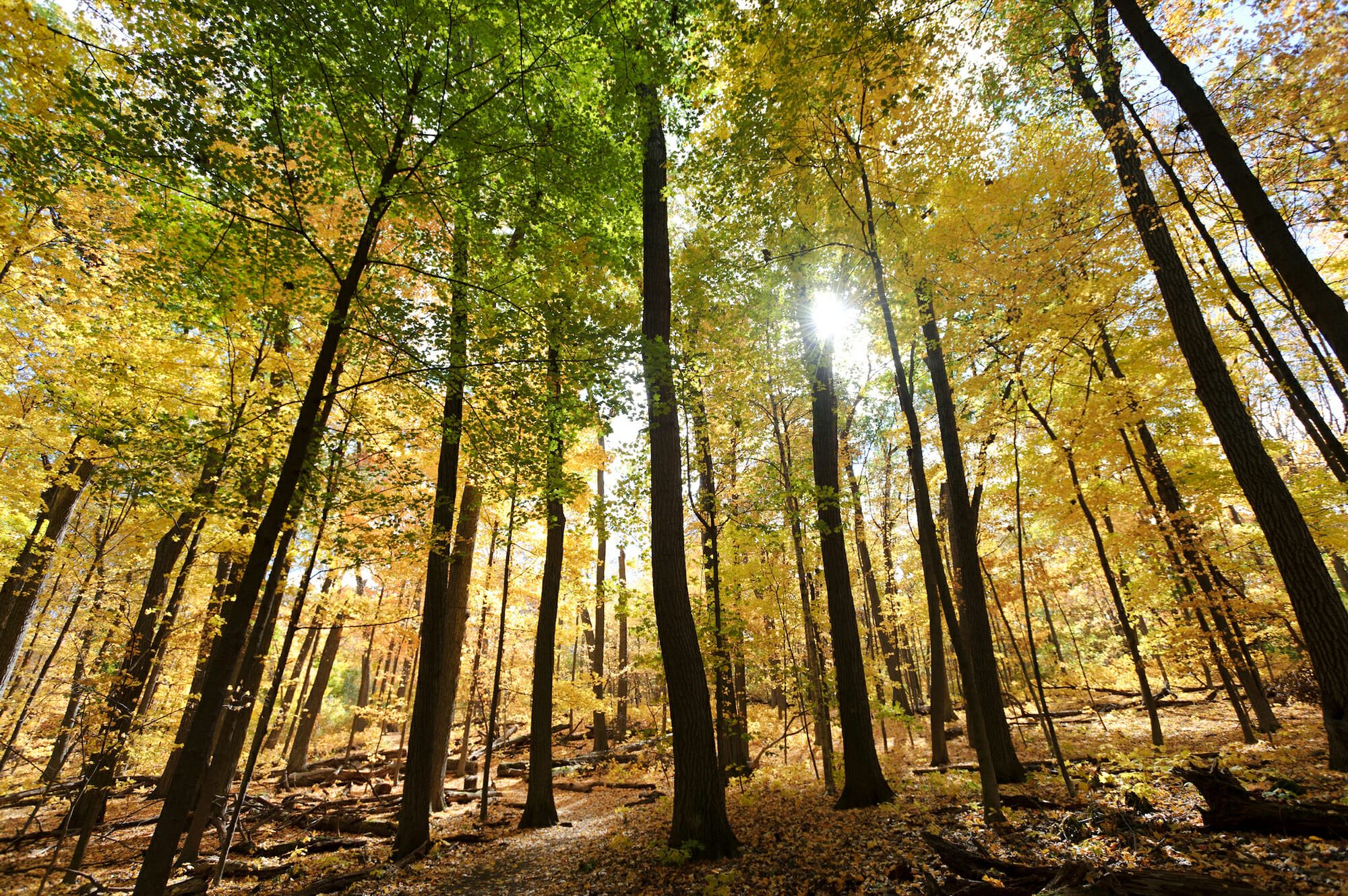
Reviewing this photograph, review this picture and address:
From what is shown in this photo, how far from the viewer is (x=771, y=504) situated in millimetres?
7852

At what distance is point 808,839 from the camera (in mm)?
6047

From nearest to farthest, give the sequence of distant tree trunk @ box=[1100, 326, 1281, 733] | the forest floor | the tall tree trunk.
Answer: the tall tree trunk → the forest floor → distant tree trunk @ box=[1100, 326, 1281, 733]

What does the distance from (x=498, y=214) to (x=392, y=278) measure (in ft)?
4.74

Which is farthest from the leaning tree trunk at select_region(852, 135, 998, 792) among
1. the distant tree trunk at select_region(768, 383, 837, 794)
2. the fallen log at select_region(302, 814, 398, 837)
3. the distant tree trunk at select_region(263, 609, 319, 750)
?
the distant tree trunk at select_region(263, 609, 319, 750)

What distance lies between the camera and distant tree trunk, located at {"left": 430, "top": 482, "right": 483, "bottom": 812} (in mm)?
10016

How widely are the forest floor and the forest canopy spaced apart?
92 mm

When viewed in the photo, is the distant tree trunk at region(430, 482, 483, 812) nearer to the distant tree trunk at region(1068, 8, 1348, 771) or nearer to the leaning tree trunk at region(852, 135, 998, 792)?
the leaning tree trunk at region(852, 135, 998, 792)

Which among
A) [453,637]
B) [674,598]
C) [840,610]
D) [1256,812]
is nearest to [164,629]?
[453,637]

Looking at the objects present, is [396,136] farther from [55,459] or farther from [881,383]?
[55,459]

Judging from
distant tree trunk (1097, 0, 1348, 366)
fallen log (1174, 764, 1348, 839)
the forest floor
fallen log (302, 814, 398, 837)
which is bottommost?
fallen log (302, 814, 398, 837)

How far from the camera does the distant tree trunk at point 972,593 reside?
7.86 m

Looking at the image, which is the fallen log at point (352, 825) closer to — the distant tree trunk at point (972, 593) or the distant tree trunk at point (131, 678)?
the distant tree trunk at point (131, 678)

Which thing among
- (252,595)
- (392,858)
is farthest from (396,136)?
(392,858)

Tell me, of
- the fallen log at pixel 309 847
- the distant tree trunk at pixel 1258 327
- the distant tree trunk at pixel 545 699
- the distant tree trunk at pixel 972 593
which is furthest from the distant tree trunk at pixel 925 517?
the fallen log at pixel 309 847
